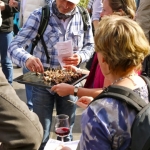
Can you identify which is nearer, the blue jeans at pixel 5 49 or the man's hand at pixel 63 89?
the man's hand at pixel 63 89

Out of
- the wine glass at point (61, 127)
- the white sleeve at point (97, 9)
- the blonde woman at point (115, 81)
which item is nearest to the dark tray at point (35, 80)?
the wine glass at point (61, 127)

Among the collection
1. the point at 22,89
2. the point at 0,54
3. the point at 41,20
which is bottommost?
the point at 22,89

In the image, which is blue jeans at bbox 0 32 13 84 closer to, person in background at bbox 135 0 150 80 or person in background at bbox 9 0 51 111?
person in background at bbox 9 0 51 111

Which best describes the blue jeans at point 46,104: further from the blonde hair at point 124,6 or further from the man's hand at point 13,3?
the man's hand at point 13,3

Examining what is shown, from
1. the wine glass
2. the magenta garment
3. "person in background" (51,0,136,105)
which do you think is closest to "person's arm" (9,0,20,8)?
"person in background" (51,0,136,105)

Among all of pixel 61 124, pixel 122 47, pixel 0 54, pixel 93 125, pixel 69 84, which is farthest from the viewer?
pixel 0 54

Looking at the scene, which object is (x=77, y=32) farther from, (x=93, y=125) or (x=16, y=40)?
(x=93, y=125)

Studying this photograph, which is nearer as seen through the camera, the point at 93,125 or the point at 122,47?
the point at 93,125

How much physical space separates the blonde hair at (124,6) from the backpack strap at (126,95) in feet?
4.04

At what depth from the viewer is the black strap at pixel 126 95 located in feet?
4.90

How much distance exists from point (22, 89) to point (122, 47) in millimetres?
3872

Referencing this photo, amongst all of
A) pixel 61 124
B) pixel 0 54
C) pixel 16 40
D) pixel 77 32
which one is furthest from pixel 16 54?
pixel 0 54

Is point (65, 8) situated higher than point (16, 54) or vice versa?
point (65, 8)

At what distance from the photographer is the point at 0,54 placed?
4.95 m
